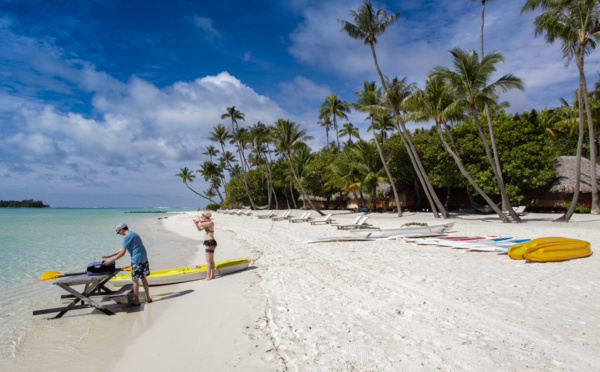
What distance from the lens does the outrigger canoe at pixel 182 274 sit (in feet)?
19.7

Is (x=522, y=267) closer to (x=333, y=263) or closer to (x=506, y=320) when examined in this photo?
(x=506, y=320)

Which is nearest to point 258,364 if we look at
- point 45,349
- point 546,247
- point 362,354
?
point 362,354

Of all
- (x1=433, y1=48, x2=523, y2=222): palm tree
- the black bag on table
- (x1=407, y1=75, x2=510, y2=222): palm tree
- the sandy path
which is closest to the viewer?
the sandy path

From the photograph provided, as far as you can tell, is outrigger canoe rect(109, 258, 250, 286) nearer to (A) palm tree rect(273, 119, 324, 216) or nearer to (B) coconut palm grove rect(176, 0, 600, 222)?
(B) coconut palm grove rect(176, 0, 600, 222)

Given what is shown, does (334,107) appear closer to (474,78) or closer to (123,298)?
(474,78)

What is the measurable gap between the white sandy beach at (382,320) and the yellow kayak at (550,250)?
18 centimetres

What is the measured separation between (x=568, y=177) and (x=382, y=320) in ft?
72.6

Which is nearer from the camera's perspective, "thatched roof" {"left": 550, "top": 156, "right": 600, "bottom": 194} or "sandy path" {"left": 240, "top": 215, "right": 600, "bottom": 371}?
"sandy path" {"left": 240, "top": 215, "right": 600, "bottom": 371}

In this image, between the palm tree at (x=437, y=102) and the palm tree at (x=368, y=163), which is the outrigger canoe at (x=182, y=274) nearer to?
the palm tree at (x=437, y=102)

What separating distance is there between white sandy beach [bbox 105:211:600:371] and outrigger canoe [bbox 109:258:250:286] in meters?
0.28

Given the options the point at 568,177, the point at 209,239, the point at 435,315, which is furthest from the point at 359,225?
the point at 568,177

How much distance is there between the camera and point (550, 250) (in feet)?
20.0

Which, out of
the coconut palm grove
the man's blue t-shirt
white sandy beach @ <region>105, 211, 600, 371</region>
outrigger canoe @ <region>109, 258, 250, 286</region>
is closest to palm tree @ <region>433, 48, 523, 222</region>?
the coconut palm grove

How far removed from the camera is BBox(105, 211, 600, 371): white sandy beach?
274 centimetres
